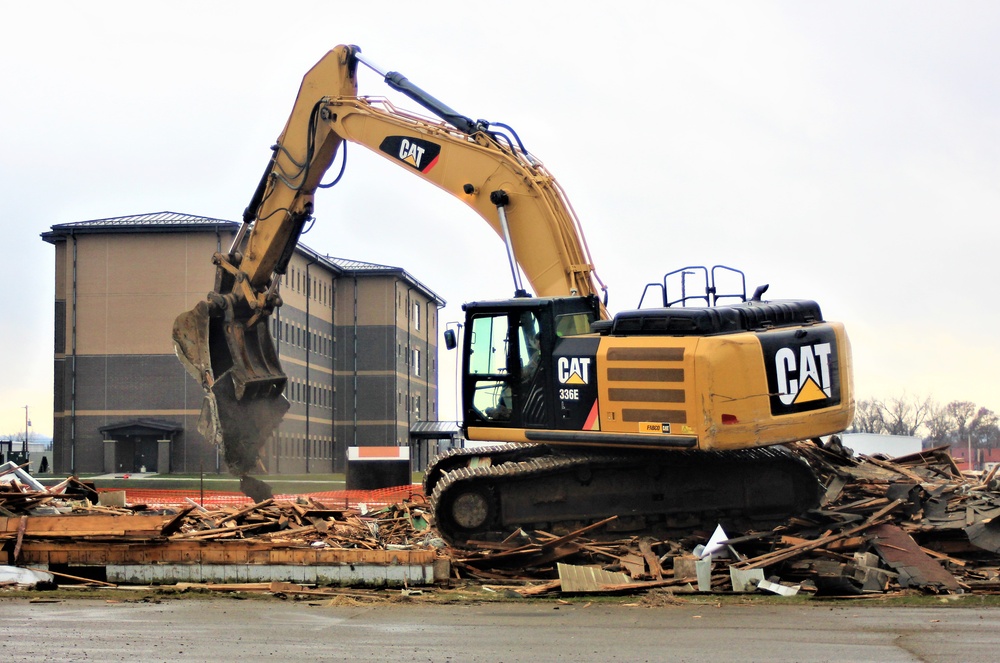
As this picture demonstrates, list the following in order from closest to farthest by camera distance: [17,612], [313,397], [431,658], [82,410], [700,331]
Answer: [431,658] → [17,612] → [700,331] → [82,410] → [313,397]

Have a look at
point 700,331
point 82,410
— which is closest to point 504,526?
point 700,331

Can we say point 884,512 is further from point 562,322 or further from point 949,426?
point 949,426

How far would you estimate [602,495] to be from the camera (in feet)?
53.0

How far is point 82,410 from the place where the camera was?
65.8 metres

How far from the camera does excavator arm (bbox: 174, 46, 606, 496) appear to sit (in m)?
16.7

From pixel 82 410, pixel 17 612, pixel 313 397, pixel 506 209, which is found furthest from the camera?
pixel 313 397

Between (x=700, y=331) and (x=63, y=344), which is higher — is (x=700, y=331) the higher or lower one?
the lower one

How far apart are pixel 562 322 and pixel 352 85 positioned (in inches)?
252

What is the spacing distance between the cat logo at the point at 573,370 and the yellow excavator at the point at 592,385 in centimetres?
2

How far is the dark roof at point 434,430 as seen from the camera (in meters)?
54.2

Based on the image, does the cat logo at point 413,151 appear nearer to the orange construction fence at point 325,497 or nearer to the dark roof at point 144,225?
the orange construction fence at point 325,497

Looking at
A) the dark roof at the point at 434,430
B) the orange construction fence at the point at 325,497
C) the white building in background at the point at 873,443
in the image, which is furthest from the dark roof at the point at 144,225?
the white building in background at the point at 873,443

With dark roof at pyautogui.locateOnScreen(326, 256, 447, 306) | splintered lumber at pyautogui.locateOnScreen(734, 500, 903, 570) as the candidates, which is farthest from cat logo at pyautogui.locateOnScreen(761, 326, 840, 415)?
dark roof at pyautogui.locateOnScreen(326, 256, 447, 306)

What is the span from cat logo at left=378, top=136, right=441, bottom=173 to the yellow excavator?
1.0 inches
